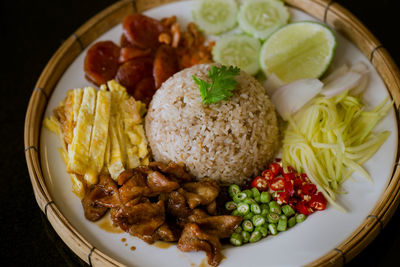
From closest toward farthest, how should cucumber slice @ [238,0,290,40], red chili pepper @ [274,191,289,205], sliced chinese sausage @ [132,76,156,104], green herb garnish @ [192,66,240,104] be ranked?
1. red chili pepper @ [274,191,289,205]
2. green herb garnish @ [192,66,240,104]
3. sliced chinese sausage @ [132,76,156,104]
4. cucumber slice @ [238,0,290,40]

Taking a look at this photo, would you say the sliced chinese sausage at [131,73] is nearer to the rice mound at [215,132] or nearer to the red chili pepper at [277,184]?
the rice mound at [215,132]

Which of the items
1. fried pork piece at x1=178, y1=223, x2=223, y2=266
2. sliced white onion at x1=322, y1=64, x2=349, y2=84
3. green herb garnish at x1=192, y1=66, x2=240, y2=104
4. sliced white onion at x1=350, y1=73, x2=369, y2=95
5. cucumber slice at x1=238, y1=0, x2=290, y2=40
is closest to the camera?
fried pork piece at x1=178, y1=223, x2=223, y2=266

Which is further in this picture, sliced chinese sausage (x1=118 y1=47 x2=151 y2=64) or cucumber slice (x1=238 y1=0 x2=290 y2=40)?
cucumber slice (x1=238 y1=0 x2=290 y2=40)

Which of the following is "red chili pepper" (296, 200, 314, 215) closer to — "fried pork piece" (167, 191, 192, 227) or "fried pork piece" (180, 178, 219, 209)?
"fried pork piece" (180, 178, 219, 209)

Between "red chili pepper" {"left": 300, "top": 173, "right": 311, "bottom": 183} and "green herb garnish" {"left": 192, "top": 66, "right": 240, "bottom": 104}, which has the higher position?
"green herb garnish" {"left": 192, "top": 66, "right": 240, "bottom": 104}

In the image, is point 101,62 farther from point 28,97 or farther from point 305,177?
point 305,177

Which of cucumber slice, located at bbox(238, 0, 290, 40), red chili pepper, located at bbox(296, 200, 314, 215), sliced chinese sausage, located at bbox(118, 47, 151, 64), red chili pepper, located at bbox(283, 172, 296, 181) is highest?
cucumber slice, located at bbox(238, 0, 290, 40)

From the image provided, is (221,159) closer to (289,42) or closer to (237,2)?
(289,42)

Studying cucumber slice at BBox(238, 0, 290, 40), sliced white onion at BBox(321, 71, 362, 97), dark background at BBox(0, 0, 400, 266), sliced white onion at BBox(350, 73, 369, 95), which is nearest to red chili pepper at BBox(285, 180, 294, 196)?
dark background at BBox(0, 0, 400, 266)
